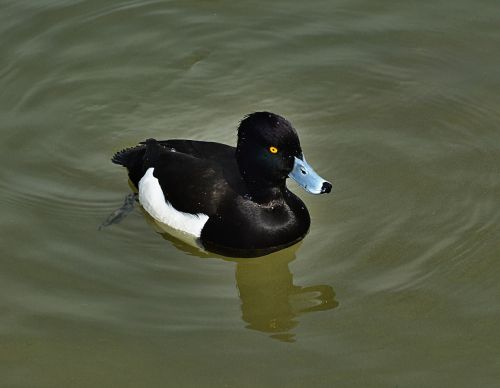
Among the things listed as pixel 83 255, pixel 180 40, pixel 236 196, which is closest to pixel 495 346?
pixel 236 196

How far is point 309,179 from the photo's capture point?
6.91m

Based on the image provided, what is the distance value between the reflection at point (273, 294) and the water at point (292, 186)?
16mm

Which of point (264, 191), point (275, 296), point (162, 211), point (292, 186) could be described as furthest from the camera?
point (292, 186)

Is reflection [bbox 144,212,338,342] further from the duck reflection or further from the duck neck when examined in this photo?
the duck neck

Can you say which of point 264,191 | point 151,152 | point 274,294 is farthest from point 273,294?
point 151,152

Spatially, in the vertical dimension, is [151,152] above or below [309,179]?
below

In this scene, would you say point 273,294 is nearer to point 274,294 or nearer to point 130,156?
point 274,294

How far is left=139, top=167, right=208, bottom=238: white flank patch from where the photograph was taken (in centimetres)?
739

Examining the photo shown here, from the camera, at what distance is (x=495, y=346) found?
20.0ft

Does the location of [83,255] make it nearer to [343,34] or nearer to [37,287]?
[37,287]

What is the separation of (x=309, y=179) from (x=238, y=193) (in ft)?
2.19

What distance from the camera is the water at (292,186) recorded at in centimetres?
614

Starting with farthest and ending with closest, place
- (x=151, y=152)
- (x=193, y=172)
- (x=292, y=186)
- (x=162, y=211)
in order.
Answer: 1. (x=292, y=186)
2. (x=151, y=152)
3. (x=162, y=211)
4. (x=193, y=172)

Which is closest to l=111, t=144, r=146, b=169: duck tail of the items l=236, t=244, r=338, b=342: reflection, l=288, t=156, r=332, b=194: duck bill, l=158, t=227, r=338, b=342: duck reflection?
l=158, t=227, r=338, b=342: duck reflection
